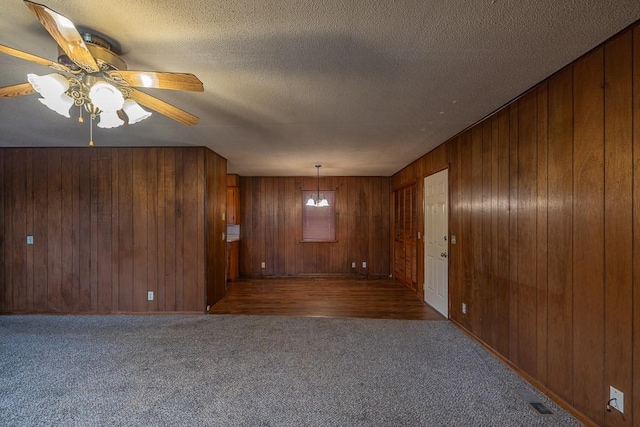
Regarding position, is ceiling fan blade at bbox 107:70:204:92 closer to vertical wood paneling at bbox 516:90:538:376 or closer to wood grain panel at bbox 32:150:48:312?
vertical wood paneling at bbox 516:90:538:376

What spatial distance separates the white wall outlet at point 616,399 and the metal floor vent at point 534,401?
1.43 ft

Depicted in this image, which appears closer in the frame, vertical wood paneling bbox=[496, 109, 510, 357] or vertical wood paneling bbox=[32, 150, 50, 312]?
vertical wood paneling bbox=[496, 109, 510, 357]

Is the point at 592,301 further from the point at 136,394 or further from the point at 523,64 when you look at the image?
the point at 136,394

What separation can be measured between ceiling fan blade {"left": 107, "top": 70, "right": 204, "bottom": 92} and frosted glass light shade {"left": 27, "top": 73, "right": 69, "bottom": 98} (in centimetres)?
23

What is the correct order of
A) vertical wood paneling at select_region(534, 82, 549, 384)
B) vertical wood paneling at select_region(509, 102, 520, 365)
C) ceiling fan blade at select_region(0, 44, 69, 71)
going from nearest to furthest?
ceiling fan blade at select_region(0, 44, 69, 71)
vertical wood paneling at select_region(534, 82, 549, 384)
vertical wood paneling at select_region(509, 102, 520, 365)

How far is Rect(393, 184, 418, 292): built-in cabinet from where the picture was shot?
554 cm

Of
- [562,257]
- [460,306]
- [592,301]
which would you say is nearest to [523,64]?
[562,257]

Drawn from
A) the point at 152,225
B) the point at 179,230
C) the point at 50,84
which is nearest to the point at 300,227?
the point at 179,230

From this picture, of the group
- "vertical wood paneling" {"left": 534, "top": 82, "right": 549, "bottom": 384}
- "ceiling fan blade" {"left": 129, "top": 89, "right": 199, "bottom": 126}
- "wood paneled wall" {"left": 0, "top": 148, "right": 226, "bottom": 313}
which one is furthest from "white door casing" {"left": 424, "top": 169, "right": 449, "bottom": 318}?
"wood paneled wall" {"left": 0, "top": 148, "right": 226, "bottom": 313}

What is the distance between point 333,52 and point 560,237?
2.06 meters

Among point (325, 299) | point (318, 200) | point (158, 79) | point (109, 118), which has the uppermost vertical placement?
point (158, 79)

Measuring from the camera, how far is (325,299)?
502cm

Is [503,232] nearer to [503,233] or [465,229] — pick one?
[503,233]

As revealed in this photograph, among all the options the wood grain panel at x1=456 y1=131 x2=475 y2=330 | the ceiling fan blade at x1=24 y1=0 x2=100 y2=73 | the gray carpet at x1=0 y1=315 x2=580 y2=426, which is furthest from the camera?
the wood grain panel at x1=456 y1=131 x2=475 y2=330
